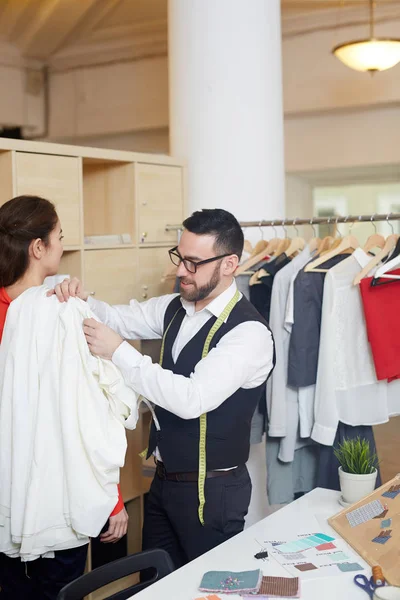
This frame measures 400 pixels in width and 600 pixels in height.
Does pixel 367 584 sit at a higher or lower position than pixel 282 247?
lower

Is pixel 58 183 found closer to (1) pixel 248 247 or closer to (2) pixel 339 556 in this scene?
(1) pixel 248 247

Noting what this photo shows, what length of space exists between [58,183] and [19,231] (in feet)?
2.77

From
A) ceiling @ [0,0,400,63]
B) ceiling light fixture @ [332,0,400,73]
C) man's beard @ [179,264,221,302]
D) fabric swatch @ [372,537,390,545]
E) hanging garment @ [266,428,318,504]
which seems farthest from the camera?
A: ceiling @ [0,0,400,63]

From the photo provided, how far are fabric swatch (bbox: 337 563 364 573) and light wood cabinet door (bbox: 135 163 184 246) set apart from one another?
1935 mm

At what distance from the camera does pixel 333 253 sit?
10.5 ft

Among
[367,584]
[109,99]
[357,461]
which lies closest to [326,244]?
[357,461]

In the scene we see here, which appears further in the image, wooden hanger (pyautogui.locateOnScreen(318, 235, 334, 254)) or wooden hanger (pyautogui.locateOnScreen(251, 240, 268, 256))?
wooden hanger (pyautogui.locateOnScreen(251, 240, 268, 256))

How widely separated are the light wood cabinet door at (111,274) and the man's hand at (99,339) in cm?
108

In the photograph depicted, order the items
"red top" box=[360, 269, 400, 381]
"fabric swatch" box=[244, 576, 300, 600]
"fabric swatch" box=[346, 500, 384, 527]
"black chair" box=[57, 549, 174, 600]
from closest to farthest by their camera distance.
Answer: "fabric swatch" box=[244, 576, 300, 600], "black chair" box=[57, 549, 174, 600], "fabric swatch" box=[346, 500, 384, 527], "red top" box=[360, 269, 400, 381]

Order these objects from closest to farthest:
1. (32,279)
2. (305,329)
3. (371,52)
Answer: (32,279) < (305,329) < (371,52)

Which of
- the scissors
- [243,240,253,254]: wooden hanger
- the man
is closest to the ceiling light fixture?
[243,240,253,254]: wooden hanger

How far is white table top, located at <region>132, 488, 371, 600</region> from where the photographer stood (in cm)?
185

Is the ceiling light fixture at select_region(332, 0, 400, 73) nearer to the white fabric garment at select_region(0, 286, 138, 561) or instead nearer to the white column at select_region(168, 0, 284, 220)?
the white column at select_region(168, 0, 284, 220)

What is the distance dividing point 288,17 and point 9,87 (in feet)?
9.09
